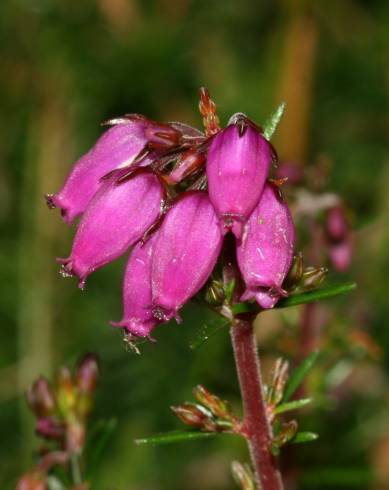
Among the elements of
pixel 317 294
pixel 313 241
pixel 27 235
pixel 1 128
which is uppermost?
pixel 1 128

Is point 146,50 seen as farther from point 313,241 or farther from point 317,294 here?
point 317,294

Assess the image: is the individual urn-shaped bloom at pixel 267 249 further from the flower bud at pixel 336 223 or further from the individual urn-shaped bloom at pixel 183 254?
the flower bud at pixel 336 223

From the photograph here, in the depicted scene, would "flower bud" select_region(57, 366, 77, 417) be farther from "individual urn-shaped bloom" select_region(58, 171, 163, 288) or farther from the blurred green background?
the blurred green background

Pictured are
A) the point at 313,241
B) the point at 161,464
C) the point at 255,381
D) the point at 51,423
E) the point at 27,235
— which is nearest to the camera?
the point at 255,381

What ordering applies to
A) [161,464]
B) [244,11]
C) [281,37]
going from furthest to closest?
[244,11]
[281,37]
[161,464]

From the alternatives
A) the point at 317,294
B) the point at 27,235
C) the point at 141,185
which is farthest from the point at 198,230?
the point at 27,235

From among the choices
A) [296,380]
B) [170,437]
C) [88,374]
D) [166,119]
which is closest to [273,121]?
[296,380]

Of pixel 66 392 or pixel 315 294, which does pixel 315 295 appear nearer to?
pixel 315 294
